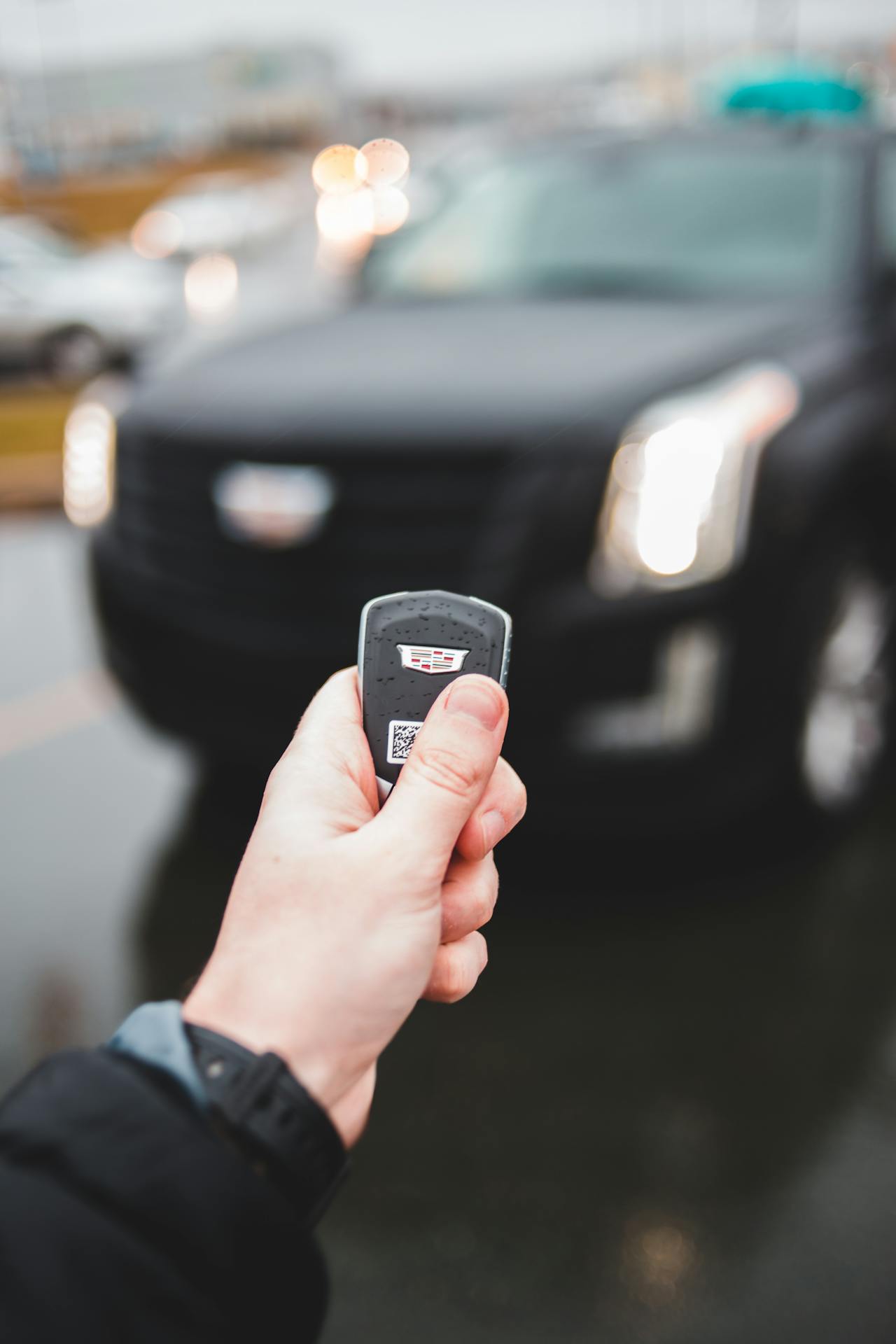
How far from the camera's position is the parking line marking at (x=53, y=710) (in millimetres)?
4219

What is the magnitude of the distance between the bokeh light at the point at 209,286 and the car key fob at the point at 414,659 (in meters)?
11.5

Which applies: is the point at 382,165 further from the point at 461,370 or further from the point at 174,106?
the point at 174,106

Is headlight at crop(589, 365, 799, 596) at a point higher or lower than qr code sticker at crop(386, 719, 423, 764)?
lower

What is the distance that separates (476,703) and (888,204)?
3.23 metres

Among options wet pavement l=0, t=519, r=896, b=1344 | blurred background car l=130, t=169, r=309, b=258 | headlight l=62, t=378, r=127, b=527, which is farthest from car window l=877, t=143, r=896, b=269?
blurred background car l=130, t=169, r=309, b=258

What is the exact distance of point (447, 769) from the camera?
2.82ft

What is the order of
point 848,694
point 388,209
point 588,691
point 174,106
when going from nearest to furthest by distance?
point 588,691, point 848,694, point 388,209, point 174,106

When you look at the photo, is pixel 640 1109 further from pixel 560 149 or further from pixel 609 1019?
pixel 560 149

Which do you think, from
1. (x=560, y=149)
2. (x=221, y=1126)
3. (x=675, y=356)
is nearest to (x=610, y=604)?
(x=675, y=356)

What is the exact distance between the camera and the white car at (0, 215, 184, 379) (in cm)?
1270

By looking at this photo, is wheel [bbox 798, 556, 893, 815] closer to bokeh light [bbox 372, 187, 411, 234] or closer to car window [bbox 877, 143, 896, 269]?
car window [bbox 877, 143, 896, 269]

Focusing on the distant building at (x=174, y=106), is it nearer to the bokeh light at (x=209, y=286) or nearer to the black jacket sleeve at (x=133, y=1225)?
the bokeh light at (x=209, y=286)

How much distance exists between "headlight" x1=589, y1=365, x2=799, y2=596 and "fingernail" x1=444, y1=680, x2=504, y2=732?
165 cm

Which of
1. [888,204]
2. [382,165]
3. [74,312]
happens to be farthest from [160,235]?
[888,204]
